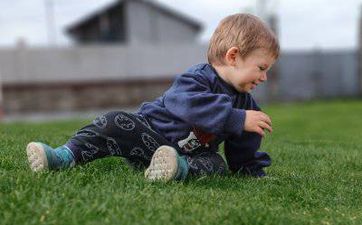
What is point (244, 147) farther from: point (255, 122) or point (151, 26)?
point (151, 26)

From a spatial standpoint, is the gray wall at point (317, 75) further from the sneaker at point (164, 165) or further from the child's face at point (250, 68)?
the sneaker at point (164, 165)

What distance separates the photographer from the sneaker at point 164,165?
3.47m

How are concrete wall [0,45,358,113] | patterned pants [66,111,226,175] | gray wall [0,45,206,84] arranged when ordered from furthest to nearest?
gray wall [0,45,206,84] → concrete wall [0,45,358,113] → patterned pants [66,111,226,175]

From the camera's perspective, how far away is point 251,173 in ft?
14.4

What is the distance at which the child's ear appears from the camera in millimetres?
3941

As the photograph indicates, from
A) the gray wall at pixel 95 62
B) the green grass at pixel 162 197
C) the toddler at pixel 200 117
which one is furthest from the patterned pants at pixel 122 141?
the gray wall at pixel 95 62

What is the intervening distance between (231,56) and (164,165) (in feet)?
2.97

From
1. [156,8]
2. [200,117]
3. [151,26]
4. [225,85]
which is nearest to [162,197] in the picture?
[200,117]

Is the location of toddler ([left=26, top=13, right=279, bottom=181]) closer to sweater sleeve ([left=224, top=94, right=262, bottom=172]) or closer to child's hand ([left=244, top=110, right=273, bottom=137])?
child's hand ([left=244, top=110, right=273, bottom=137])

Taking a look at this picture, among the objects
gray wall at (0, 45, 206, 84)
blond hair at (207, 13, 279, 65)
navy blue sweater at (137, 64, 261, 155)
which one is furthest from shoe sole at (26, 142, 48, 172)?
gray wall at (0, 45, 206, 84)

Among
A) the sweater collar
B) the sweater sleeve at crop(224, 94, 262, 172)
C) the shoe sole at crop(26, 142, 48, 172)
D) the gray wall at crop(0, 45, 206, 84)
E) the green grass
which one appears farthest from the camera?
the gray wall at crop(0, 45, 206, 84)

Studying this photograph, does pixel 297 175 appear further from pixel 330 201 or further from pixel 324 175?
pixel 330 201

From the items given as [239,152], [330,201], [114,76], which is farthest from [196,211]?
[114,76]

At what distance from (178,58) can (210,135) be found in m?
23.2
